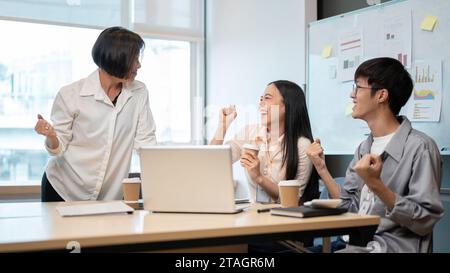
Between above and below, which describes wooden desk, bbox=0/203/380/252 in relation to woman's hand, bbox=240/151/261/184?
below

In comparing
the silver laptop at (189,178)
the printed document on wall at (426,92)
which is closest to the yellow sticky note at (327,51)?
the printed document on wall at (426,92)

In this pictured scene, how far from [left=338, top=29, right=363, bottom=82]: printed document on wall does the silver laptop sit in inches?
71.2

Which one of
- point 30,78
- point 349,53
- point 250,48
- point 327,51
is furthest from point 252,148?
point 30,78

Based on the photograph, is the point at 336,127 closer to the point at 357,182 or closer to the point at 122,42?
the point at 357,182

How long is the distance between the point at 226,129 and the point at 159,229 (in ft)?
3.98

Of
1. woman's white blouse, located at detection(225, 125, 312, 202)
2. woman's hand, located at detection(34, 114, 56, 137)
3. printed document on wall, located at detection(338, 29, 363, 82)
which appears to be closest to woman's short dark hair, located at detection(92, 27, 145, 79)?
woman's hand, located at detection(34, 114, 56, 137)

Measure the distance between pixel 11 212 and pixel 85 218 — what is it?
1.21 ft

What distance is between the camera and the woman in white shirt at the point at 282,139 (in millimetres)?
2352

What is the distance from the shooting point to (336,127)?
3.34m

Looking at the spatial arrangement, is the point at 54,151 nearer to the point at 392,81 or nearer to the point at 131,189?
the point at 131,189

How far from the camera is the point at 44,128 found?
7.27 ft

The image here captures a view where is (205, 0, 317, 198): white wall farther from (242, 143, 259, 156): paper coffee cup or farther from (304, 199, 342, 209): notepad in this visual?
(304, 199, 342, 209): notepad

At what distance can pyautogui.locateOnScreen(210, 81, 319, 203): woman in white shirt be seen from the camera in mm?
2352

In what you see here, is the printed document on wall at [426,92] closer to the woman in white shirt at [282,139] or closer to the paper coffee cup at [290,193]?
the woman in white shirt at [282,139]
